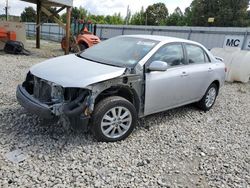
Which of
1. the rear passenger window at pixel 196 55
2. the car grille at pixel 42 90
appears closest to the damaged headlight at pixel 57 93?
the car grille at pixel 42 90

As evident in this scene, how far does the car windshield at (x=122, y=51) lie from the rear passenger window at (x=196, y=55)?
0.89 m

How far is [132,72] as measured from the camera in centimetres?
358

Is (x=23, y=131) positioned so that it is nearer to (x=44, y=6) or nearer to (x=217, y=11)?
(x=44, y=6)

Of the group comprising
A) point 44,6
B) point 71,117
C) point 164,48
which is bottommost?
point 71,117

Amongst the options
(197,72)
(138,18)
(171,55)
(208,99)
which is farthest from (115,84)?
(138,18)

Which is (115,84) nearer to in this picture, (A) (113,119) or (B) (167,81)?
(A) (113,119)

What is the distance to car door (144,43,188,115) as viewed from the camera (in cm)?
384

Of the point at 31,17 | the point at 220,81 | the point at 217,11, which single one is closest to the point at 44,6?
the point at 220,81

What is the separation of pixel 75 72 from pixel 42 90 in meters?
0.56

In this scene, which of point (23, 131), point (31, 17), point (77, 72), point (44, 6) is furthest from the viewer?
point (31, 17)

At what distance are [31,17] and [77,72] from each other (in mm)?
56751

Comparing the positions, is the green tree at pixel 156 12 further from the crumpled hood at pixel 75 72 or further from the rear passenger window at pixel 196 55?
the crumpled hood at pixel 75 72

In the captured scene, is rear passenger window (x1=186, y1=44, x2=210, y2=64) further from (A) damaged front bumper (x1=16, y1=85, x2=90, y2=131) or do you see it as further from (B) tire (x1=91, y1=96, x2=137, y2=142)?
(A) damaged front bumper (x1=16, y1=85, x2=90, y2=131)

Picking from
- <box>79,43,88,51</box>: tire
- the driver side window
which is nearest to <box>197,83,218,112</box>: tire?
the driver side window
